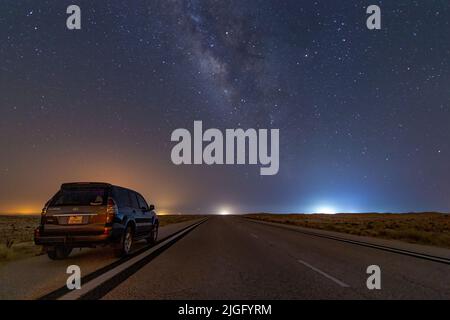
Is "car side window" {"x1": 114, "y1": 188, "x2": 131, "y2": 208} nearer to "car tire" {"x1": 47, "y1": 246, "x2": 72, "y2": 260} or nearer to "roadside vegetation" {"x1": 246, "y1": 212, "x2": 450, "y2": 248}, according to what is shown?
"car tire" {"x1": 47, "y1": 246, "x2": 72, "y2": 260}

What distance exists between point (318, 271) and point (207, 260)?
293 cm

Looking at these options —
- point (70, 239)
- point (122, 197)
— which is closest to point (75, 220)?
point (70, 239)

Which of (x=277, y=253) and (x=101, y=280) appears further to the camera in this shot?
(x=277, y=253)

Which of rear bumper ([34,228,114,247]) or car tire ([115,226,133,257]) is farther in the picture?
car tire ([115,226,133,257])

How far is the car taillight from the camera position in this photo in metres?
8.44

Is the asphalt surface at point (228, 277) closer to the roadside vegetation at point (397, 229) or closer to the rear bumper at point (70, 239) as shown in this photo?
the rear bumper at point (70, 239)

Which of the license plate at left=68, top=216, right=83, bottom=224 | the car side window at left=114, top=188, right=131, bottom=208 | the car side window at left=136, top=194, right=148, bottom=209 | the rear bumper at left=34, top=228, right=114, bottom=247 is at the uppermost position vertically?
the car side window at left=114, top=188, right=131, bottom=208

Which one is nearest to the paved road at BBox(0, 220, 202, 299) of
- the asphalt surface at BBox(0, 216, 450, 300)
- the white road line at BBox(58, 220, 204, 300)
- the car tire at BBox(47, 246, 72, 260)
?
the asphalt surface at BBox(0, 216, 450, 300)

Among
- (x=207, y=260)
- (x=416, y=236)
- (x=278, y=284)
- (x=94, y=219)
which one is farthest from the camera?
(x=416, y=236)

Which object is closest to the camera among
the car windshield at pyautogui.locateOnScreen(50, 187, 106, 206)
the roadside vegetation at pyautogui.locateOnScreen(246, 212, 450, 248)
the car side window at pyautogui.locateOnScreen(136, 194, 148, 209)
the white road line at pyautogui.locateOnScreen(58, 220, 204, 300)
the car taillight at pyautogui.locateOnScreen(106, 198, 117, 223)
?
the white road line at pyautogui.locateOnScreen(58, 220, 204, 300)
